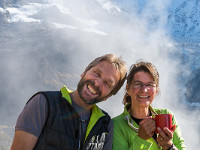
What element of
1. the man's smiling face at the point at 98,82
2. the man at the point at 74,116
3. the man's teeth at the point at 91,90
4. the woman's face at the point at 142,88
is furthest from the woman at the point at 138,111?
the man's teeth at the point at 91,90

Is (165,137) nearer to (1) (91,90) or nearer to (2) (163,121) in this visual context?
(2) (163,121)

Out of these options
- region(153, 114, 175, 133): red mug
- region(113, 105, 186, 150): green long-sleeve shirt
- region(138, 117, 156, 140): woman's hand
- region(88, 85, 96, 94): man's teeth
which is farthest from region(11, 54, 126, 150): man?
region(153, 114, 175, 133): red mug

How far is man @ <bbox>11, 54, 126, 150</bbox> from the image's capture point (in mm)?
3109

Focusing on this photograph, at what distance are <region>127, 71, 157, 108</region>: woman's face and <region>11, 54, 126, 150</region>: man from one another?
37cm

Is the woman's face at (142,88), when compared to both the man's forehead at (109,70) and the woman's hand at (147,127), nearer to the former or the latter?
the man's forehead at (109,70)

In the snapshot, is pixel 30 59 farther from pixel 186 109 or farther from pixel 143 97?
pixel 143 97

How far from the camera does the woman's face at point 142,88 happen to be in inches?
168

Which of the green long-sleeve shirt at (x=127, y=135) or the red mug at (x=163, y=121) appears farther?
the green long-sleeve shirt at (x=127, y=135)

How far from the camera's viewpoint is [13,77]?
589ft

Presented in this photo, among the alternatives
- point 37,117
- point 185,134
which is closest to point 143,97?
point 37,117

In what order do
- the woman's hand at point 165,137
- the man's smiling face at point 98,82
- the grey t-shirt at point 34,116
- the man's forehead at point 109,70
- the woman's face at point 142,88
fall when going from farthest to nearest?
the woman's face at point 142,88 → the man's forehead at point 109,70 → the man's smiling face at point 98,82 → the woman's hand at point 165,137 → the grey t-shirt at point 34,116

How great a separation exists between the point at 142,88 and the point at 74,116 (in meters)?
1.40

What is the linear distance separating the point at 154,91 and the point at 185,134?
15515cm

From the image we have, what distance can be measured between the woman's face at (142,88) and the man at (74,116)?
0.37 m
